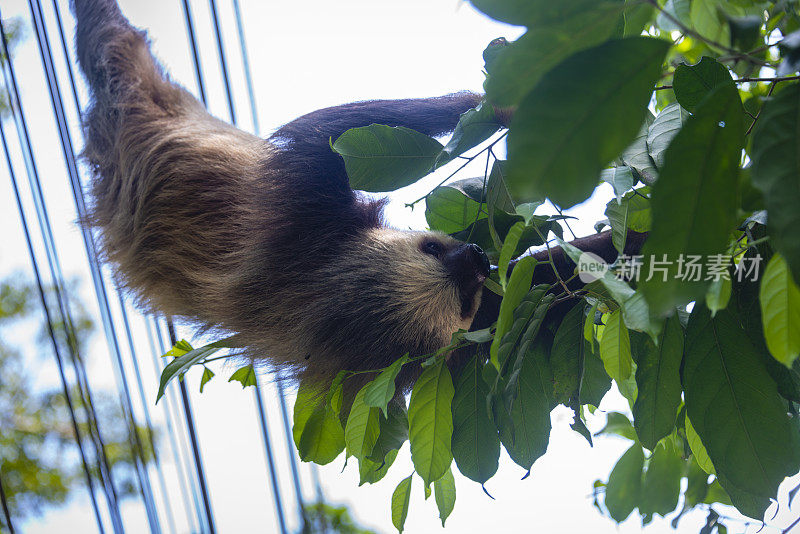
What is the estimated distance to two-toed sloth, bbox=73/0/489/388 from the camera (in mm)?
1312

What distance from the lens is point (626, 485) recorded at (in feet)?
3.55

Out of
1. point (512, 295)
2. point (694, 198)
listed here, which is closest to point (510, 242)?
point (512, 295)

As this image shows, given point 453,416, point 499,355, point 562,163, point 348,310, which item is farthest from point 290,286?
point 562,163

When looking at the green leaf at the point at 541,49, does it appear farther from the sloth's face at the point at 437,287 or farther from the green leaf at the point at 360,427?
the sloth's face at the point at 437,287

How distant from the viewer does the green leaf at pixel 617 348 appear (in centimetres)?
66

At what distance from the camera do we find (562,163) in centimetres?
33

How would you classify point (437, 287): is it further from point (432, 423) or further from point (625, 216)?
point (625, 216)

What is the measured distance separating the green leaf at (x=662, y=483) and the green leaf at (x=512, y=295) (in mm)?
606

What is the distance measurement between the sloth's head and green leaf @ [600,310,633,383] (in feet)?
1.79

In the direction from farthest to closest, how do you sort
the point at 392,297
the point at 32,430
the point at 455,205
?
the point at 32,430 → the point at 392,297 → the point at 455,205

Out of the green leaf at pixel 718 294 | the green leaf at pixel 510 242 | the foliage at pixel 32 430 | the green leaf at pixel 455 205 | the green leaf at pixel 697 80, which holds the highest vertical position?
the green leaf at pixel 697 80

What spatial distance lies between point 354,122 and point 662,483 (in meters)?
1.05

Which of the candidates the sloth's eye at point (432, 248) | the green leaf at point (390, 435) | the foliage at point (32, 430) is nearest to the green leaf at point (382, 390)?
the green leaf at point (390, 435)

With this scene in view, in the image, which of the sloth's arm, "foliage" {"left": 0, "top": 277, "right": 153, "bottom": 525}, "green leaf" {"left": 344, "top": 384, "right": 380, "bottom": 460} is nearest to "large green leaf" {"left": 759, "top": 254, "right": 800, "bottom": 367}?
"green leaf" {"left": 344, "top": 384, "right": 380, "bottom": 460}
